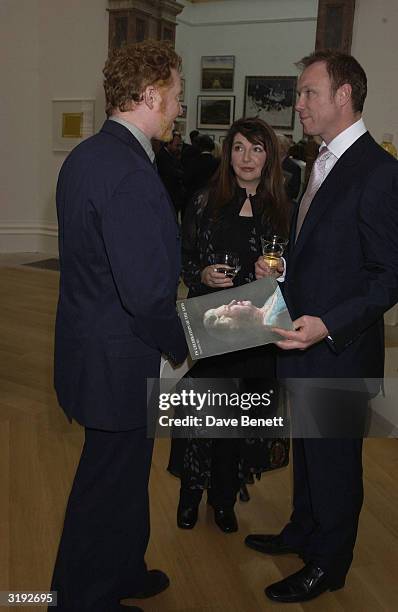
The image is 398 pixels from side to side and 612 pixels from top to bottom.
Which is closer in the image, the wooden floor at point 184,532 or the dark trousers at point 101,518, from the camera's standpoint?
the dark trousers at point 101,518

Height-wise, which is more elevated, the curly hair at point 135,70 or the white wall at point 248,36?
the white wall at point 248,36

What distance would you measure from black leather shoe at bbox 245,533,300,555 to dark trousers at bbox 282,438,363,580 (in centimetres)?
30

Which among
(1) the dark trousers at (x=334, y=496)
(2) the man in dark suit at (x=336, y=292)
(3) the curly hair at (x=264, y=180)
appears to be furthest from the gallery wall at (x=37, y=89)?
(1) the dark trousers at (x=334, y=496)

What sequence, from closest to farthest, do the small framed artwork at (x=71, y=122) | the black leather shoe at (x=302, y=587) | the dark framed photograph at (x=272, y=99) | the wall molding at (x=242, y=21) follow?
1. the black leather shoe at (x=302, y=587)
2. the small framed artwork at (x=71, y=122)
3. the wall molding at (x=242, y=21)
4. the dark framed photograph at (x=272, y=99)

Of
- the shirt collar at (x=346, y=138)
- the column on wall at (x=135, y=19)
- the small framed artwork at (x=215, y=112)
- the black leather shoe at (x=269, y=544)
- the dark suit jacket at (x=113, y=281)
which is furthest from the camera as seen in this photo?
the small framed artwork at (x=215, y=112)

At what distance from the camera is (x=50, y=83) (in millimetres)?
8961

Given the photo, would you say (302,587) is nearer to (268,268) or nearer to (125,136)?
(268,268)

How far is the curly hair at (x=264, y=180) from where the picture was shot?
2.75 m

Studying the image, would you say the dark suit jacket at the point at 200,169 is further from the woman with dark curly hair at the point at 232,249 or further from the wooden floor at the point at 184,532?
the woman with dark curly hair at the point at 232,249

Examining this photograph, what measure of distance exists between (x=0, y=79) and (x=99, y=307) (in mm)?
8136

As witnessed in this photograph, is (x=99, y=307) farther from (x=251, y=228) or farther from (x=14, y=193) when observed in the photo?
(x=14, y=193)

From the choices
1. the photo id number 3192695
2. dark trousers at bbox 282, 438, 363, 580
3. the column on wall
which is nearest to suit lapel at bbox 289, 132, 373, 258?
dark trousers at bbox 282, 438, 363, 580

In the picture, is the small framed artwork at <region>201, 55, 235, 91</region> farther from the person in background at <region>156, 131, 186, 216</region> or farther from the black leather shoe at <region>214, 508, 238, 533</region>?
the black leather shoe at <region>214, 508, 238, 533</region>

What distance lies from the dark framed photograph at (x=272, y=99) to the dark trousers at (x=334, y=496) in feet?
35.5
